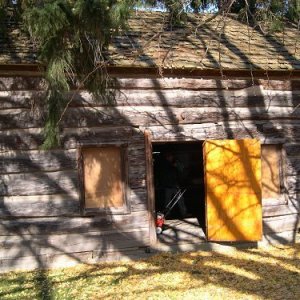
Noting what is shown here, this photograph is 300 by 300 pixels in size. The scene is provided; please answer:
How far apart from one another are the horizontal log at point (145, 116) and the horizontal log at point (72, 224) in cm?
154

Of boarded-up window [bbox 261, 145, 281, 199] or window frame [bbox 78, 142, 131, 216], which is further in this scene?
boarded-up window [bbox 261, 145, 281, 199]

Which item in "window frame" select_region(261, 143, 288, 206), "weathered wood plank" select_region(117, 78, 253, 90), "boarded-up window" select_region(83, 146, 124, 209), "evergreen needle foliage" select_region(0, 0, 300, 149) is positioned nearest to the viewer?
"evergreen needle foliage" select_region(0, 0, 300, 149)

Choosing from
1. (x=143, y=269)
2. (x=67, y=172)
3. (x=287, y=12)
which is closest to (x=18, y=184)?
(x=67, y=172)

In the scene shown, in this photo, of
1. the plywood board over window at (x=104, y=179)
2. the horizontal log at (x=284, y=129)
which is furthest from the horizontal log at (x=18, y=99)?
the horizontal log at (x=284, y=129)

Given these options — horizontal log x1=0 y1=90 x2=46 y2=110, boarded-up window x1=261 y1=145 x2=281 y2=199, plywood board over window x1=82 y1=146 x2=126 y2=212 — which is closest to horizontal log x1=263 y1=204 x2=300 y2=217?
boarded-up window x1=261 y1=145 x2=281 y2=199

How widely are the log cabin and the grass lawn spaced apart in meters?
0.34

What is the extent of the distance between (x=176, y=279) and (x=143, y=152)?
2235 millimetres

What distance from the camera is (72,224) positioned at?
782 cm

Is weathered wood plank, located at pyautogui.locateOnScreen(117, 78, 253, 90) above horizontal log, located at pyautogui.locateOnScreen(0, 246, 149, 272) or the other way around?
above

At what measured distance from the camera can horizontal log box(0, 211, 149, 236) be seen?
7664 mm

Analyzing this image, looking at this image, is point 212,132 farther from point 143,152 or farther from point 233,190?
A: point 143,152

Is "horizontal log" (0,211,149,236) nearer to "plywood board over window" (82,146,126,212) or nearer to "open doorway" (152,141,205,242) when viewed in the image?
"plywood board over window" (82,146,126,212)

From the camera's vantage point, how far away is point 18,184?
7.67 m

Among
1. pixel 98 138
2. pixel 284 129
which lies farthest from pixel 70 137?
pixel 284 129
